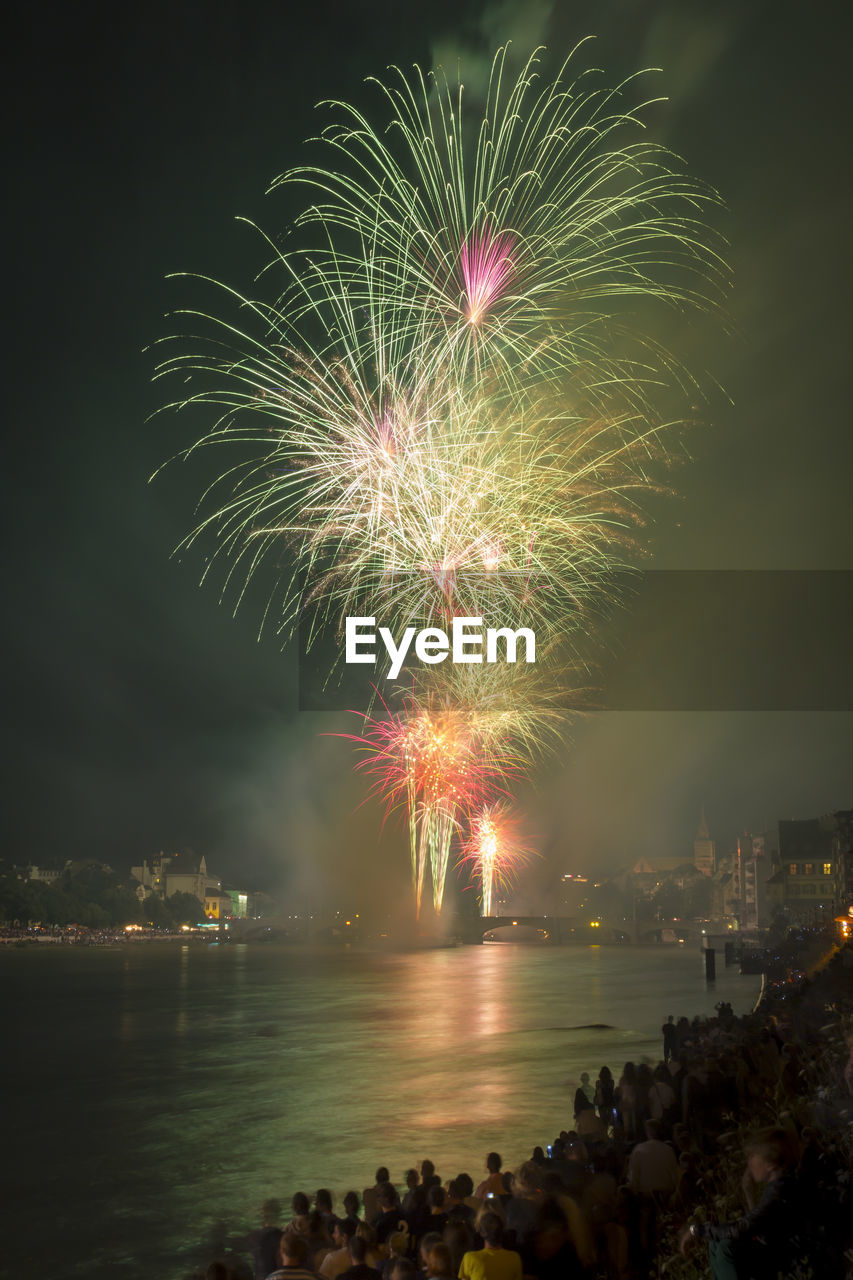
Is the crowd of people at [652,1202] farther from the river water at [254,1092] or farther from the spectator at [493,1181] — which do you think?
the river water at [254,1092]

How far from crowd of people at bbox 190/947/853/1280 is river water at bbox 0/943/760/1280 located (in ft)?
26.4

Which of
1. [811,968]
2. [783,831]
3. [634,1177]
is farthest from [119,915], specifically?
[634,1177]

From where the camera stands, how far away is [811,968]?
151ft

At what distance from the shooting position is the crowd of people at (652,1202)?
5859 millimetres

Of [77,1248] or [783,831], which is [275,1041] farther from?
[783,831]

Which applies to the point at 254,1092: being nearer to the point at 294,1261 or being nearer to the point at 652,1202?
the point at 652,1202

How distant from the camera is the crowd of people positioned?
5.86 meters

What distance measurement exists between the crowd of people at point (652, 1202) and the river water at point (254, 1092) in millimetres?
8057

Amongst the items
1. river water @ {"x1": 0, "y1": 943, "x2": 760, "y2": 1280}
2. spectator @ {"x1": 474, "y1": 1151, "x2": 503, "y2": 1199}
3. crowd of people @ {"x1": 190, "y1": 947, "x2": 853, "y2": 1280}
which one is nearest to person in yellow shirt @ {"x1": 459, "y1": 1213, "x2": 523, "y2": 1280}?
crowd of people @ {"x1": 190, "y1": 947, "x2": 853, "y2": 1280}

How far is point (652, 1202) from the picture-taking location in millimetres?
9648

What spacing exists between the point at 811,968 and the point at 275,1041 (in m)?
24.2

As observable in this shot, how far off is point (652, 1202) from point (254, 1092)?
28834mm

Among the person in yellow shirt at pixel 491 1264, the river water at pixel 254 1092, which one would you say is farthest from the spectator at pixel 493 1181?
the river water at pixel 254 1092

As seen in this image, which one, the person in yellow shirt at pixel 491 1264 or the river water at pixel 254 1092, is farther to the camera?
the river water at pixel 254 1092
